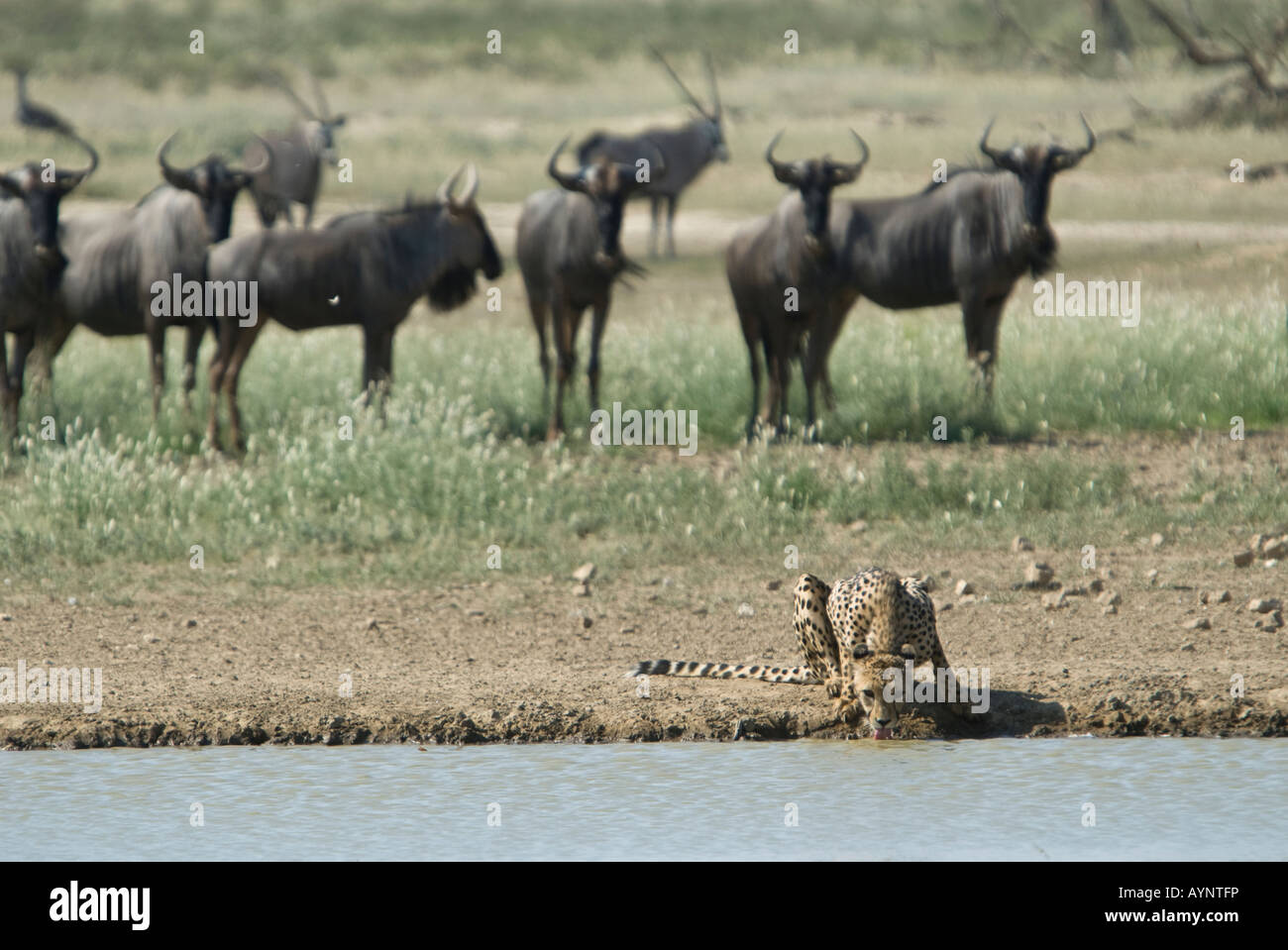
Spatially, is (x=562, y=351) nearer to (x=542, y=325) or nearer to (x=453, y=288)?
(x=453, y=288)

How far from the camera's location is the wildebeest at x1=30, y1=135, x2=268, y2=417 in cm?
1292

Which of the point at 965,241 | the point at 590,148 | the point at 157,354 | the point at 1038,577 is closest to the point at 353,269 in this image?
the point at 157,354

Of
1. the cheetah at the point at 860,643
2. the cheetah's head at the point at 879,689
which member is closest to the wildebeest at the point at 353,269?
the cheetah at the point at 860,643

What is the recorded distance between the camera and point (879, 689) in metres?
6.71

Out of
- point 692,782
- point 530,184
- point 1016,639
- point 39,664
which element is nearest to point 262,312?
point 39,664

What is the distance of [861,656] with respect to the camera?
685 centimetres

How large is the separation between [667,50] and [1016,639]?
5190 cm

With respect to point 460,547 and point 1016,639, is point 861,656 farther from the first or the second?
point 460,547

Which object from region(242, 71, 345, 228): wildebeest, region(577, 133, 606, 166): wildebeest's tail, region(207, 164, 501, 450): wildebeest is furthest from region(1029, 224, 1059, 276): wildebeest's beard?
region(242, 71, 345, 228): wildebeest

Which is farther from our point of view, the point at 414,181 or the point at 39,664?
the point at 414,181

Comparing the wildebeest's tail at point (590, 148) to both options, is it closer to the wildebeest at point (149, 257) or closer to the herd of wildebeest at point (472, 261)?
the herd of wildebeest at point (472, 261)

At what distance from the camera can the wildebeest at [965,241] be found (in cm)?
1282

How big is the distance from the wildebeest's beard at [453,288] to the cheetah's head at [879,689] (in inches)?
277

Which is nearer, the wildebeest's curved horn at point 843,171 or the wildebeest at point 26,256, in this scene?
the wildebeest at point 26,256
